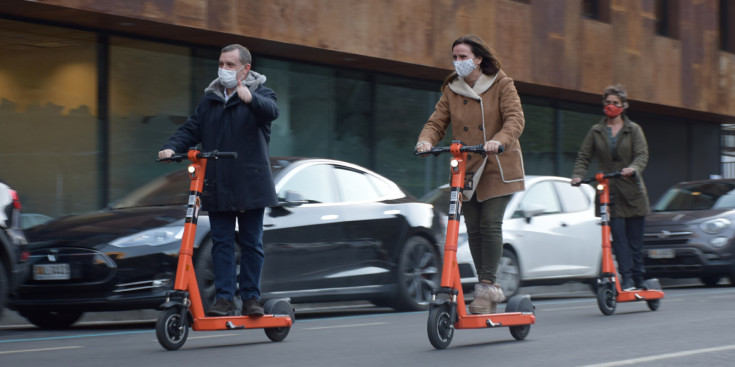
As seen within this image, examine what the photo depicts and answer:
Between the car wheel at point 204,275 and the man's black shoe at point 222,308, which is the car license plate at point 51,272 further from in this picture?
the man's black shoe at point 222,308

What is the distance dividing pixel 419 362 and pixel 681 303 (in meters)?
6.08

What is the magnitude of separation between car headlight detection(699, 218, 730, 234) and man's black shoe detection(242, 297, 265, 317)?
31.7ft

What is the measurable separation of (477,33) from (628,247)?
847 cm

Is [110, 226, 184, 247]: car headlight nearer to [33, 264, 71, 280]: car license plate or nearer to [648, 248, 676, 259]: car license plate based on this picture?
[33, 264, 71, 280]: car license plate

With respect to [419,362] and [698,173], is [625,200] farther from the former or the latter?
[698,173]

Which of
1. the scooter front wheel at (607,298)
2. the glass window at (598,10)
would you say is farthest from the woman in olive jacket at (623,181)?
the glass window at (598,10)

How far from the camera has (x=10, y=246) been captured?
8.29m

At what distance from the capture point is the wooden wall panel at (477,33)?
13977mm

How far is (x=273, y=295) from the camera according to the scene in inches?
373

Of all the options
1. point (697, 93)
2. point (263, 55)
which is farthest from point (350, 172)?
point (697, 93)

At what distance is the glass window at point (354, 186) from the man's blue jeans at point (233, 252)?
11.0 feet

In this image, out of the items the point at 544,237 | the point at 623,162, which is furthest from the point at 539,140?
the point at 623,162

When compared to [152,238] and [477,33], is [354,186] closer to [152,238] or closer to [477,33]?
[152,238]

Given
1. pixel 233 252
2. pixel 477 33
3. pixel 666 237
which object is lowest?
pixel 666 237
